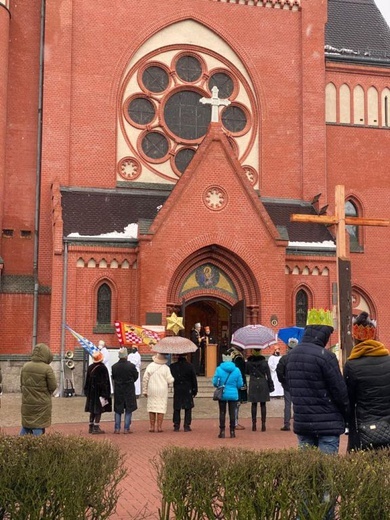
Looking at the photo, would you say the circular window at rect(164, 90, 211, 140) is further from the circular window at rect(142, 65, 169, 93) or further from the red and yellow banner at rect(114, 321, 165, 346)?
the red and yellow banner at rect(114, 321, 165, 346)

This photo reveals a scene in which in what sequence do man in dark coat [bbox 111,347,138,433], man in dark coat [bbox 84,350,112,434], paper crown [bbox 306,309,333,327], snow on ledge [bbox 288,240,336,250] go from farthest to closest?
1. snow on ledge [bbox 288,240,336,250]
2. man in dark coat [bbox 111,347,138,433]
3. man in dark coat [bbox 84,350,112,434]
4. paper crown [bbox 306,309,333,327]

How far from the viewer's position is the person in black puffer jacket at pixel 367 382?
22.9ft

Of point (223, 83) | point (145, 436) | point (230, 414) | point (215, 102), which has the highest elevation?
point (223, 83)

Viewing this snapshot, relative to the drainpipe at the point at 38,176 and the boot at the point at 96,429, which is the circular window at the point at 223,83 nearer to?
the drainpipe at the point at 38,176

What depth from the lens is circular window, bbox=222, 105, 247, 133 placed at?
3056cm

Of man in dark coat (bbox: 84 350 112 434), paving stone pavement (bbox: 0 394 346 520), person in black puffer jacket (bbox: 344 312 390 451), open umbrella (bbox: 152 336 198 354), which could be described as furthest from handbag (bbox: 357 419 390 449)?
A: open umbrella (bbox: 152 336 198 354)

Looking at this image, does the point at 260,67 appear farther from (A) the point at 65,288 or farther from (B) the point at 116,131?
(A) the point at 65,288

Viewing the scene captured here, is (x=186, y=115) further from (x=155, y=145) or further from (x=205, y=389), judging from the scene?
(x=205, y=389)

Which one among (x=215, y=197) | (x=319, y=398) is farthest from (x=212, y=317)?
(x=319, y=398)

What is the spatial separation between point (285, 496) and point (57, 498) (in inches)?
72.0

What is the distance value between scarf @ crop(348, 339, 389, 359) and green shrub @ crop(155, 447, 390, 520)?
120 cm

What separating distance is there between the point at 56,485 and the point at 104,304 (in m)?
20.2

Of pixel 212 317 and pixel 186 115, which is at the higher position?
pixel 186 115

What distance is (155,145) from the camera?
29.9m
